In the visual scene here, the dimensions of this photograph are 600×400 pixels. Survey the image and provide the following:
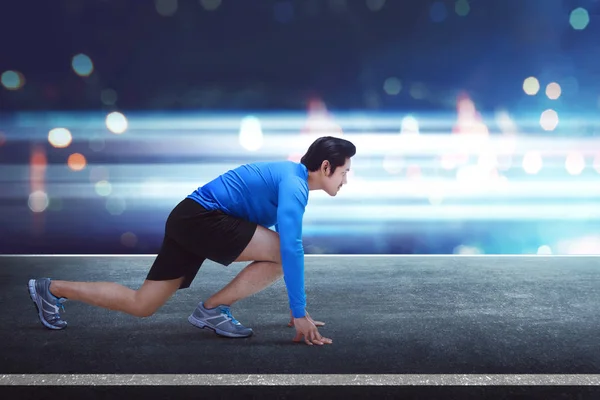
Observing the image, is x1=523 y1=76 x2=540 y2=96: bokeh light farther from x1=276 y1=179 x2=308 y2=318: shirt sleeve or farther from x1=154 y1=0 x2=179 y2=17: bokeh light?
x1=276 y1=179 x2=308 y2=318: shirt sleeve

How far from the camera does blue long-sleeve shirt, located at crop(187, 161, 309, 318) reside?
8.07ft

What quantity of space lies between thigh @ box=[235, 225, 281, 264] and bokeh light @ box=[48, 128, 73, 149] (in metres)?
3.03

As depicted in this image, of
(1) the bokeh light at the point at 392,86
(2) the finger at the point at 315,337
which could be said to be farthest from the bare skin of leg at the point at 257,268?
(1) the bokeh light at the point at 392,86

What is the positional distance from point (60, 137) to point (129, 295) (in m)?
2.89

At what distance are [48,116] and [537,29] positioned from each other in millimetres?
3718

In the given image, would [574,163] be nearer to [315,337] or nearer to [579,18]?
[579,18]

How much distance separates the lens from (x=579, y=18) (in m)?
5.17

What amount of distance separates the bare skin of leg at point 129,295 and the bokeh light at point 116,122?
264 centimetres

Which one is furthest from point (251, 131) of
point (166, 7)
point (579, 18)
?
point (579, 18)

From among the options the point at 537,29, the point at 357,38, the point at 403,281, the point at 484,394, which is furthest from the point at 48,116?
the point at 484,394

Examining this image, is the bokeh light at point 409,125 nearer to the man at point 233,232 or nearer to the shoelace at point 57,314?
the man at point 233,232

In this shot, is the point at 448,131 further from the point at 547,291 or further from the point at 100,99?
the point at 100,99

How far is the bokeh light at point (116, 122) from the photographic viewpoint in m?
5.23

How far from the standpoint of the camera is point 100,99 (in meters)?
5.22
